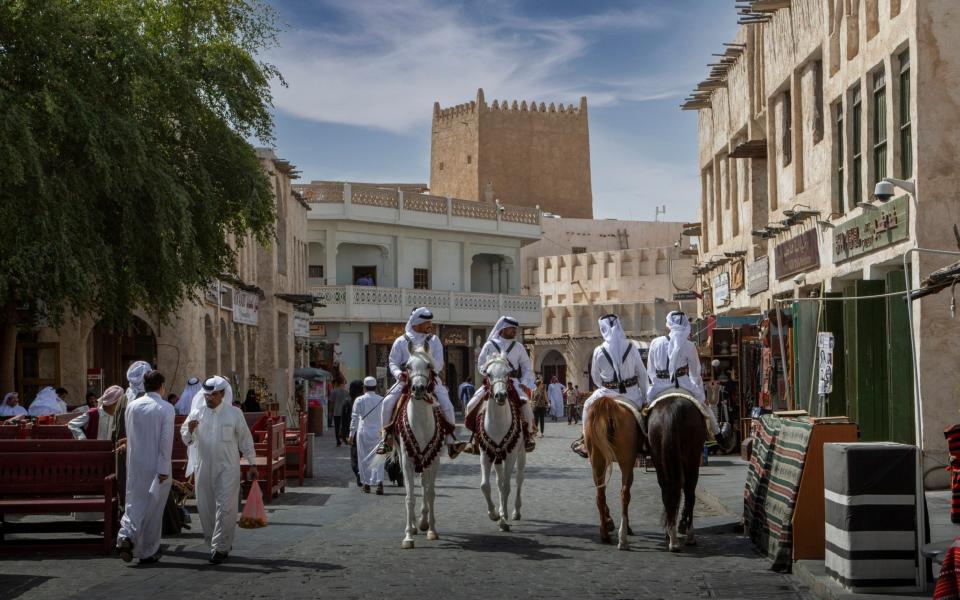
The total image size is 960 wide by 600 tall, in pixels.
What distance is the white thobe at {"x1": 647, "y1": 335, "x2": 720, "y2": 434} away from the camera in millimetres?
13812

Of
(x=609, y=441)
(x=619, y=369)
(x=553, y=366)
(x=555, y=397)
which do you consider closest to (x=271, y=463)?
(x=619, y=369)

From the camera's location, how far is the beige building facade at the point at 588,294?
7369cm

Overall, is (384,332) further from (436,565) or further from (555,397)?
(436,565)

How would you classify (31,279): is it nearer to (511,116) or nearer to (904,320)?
(904,320)

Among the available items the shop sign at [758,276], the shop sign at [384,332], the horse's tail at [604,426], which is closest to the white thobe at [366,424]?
the horse's tail at [604,426]

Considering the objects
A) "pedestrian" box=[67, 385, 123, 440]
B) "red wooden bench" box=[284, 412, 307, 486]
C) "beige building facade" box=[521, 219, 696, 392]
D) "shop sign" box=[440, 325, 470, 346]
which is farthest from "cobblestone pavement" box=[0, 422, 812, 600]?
"beige building facade" box=[521, 219, 696, 392]

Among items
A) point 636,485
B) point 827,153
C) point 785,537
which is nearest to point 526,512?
point 636,485

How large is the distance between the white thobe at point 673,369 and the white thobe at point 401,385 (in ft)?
6.89

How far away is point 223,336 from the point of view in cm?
3531

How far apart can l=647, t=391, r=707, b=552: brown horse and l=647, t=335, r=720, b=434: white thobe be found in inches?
47.4

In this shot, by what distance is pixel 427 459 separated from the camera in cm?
1319

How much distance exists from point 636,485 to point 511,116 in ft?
245

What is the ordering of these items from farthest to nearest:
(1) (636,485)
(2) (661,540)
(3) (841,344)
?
(3) (841,344) → (1) (636,485) → (2) (661,540)

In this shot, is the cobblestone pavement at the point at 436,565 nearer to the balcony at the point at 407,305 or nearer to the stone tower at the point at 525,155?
the balcony at the point at 407,305
